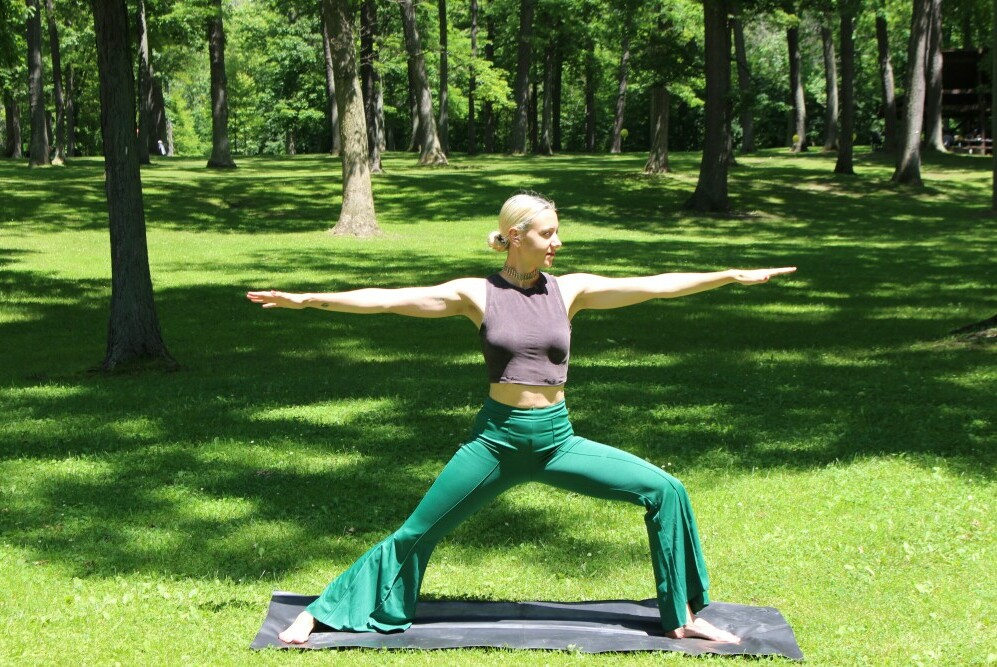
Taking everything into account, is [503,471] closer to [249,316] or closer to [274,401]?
[274,401]

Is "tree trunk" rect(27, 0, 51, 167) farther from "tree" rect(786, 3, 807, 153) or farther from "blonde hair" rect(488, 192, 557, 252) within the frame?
"blonde hair" rect(488, 192, 557, 252)

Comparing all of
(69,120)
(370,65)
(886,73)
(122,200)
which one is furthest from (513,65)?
(122,200)

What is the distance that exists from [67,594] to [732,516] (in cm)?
409

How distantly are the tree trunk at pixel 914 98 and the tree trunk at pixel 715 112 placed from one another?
8617 millimetres

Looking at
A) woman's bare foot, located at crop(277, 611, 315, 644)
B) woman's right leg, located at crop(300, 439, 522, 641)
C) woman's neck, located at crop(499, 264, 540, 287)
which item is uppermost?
woman's neck, located at crop(499, 264, 540, 287)

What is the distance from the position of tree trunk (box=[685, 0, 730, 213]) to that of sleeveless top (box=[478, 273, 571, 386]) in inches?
1030

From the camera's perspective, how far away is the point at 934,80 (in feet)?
151

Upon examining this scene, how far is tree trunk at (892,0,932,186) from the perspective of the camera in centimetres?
3625

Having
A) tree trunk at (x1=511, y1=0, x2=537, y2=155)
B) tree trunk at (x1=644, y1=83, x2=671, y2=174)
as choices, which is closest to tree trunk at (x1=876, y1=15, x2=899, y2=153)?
tree trunk at (x1=644, y1=83, x2=671, y2=174)

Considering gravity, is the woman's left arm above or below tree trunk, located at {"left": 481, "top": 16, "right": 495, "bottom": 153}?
below

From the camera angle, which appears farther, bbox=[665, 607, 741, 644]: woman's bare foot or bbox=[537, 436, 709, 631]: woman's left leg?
bbox=[665, 607, 741, 644]: woman's bare foot

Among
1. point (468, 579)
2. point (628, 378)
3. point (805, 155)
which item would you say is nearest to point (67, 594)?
point (468, 579)

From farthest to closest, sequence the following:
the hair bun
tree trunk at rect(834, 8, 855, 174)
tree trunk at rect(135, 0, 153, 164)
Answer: tree trunk at rect(834, 8, 855, 174)
tree trunk at rect(135, 0, 153, 164)
the hair bun

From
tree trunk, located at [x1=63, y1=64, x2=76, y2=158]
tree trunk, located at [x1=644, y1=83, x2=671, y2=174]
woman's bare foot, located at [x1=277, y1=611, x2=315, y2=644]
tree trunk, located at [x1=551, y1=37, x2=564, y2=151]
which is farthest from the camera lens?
tree trunk, located at [x1=551, y1=37, x2=564, y2=151]
